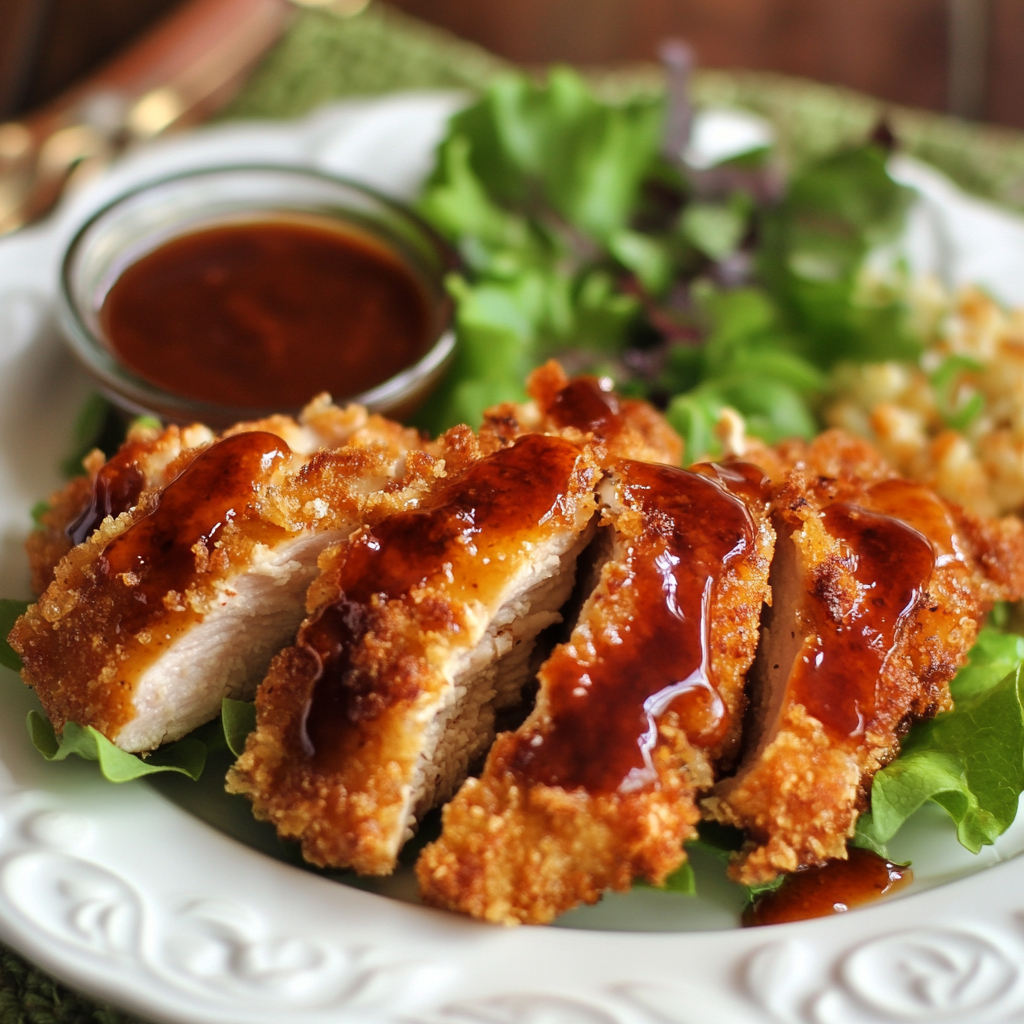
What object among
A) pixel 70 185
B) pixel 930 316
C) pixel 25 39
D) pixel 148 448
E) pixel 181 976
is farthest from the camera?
pixel 25 39

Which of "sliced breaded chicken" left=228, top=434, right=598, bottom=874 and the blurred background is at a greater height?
"sliced breaded chicken" left=228, top=434, right=598, bottom=874

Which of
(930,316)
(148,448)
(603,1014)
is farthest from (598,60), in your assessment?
(603,1014)

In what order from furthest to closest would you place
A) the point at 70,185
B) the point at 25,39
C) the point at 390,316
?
1. the point at 25,39
2. the point at 70,185
3. the point at 390,316

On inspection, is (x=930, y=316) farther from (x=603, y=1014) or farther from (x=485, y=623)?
(x=603, y=1014)

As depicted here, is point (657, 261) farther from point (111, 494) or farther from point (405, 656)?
point (405, 656)

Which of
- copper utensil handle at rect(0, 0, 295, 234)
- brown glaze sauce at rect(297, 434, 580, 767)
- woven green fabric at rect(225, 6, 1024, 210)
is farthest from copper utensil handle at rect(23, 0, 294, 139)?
brown glaze sauce at rect(297, 434, 580, 767)

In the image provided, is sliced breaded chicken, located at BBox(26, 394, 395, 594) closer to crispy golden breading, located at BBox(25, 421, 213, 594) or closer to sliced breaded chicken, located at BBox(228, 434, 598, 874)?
crispy golden breading, located at BBox(25, 421, 213, 594)
